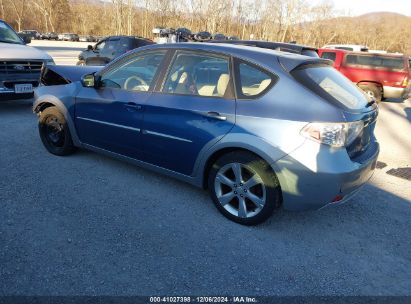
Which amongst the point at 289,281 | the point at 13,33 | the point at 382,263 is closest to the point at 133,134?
the point at 289,281

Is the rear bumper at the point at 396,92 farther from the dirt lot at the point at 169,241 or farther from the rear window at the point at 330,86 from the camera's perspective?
the rear window at the point at 330,86

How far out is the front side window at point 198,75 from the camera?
10.8ft

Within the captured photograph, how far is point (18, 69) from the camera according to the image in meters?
6.61

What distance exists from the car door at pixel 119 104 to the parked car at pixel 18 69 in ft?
10.1

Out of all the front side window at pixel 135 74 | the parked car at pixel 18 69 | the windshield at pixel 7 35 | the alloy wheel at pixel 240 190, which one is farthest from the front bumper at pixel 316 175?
the windshield at pixel 7 35

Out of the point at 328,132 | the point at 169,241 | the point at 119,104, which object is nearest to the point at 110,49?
the point at 119,104

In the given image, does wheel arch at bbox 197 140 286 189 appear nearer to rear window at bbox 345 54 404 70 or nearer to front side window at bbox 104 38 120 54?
front side window at bbox 104 38 120 54

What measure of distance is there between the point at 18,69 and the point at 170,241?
18.2ft

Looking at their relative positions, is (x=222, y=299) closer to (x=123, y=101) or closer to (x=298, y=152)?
(x=298, y=152)

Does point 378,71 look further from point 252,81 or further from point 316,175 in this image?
point 316,175

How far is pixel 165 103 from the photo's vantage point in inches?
138

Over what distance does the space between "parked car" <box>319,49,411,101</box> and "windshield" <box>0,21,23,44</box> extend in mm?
10018

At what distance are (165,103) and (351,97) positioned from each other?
72.7 inches

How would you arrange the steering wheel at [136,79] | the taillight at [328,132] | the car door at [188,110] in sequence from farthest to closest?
the steering wheel at [136,79], the car door at [188,110], the taillight at [328,132]
